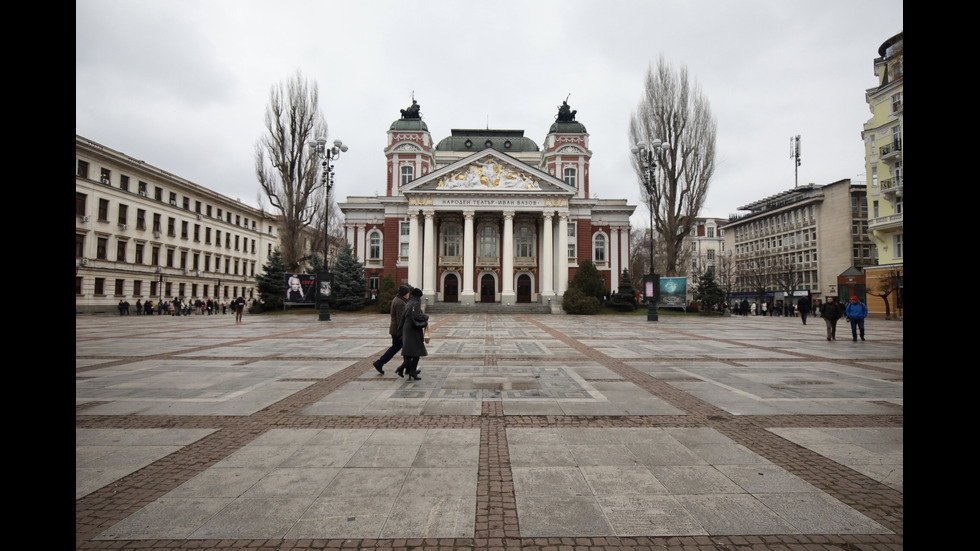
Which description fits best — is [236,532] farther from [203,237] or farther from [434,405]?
[203,237]

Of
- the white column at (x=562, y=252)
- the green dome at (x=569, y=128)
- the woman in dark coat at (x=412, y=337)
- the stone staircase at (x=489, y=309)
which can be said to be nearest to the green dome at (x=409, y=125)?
the green dome at (x=569, y=128)

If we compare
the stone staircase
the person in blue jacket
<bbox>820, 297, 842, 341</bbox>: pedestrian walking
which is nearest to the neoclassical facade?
the stone staircase

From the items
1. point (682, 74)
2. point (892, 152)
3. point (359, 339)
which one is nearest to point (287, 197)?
point (359, 339)

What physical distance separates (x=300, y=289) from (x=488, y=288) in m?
20.9

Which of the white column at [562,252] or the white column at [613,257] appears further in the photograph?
the white column at [613,257]

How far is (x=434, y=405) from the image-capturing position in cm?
633

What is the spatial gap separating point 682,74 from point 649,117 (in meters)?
3.67

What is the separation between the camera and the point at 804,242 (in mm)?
56469

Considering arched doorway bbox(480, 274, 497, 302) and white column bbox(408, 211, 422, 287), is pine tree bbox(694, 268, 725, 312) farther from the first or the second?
white column bbox(408, 211, 422, 287)

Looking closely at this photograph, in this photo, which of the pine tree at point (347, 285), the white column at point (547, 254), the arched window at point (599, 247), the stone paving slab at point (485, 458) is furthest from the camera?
the arched window at point (599, 247)

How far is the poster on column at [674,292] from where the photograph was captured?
32844mm

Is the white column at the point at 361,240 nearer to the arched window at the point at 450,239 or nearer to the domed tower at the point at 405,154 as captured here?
the domed tower at the point at 405,154

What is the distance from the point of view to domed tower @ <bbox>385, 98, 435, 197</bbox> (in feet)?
174

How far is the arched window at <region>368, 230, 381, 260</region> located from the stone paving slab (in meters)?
42.1
